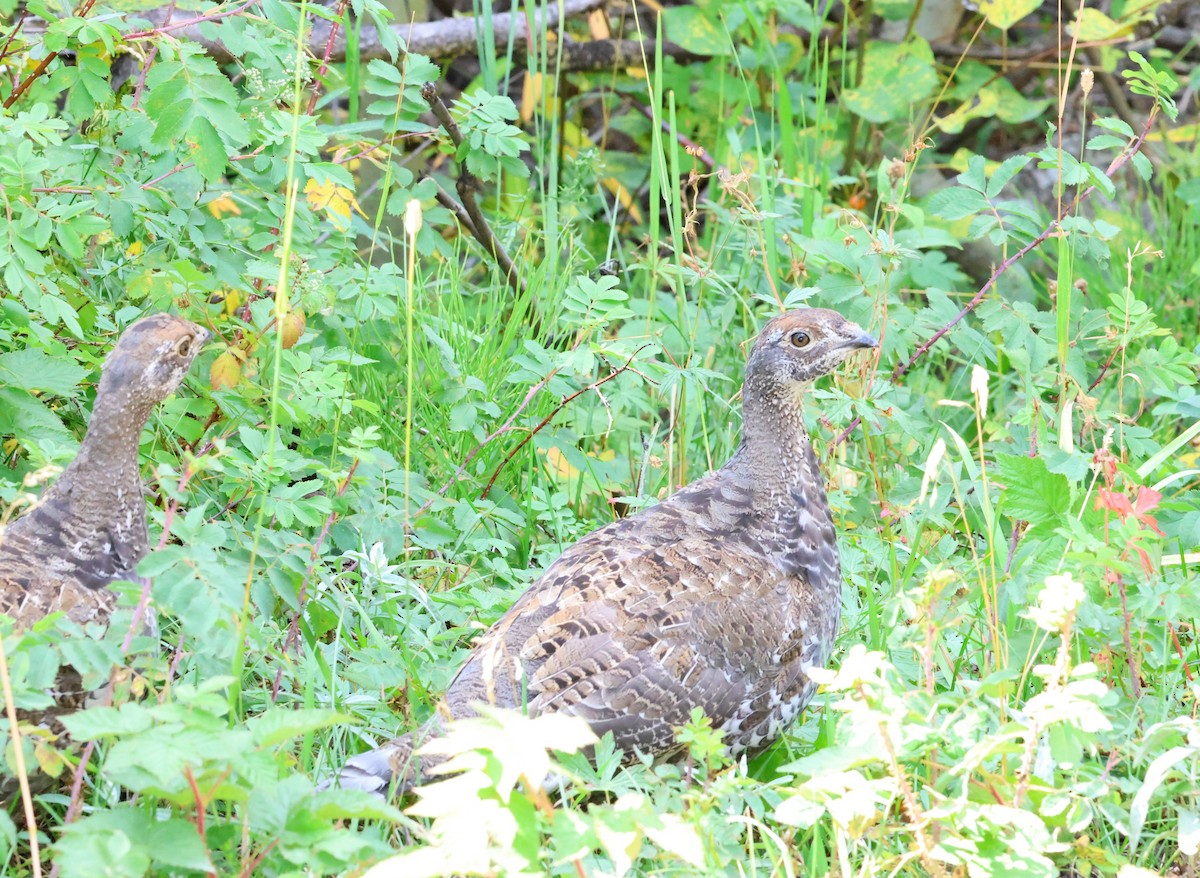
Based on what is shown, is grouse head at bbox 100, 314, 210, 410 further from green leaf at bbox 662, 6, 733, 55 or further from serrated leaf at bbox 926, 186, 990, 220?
green leaf at bbox 662, 6, 733, 55

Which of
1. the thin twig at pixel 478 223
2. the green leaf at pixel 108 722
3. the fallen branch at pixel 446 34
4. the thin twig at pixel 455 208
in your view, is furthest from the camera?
the fallen branch at pixel 446 34

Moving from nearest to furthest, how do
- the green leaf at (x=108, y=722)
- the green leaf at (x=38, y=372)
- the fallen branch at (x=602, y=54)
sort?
the green leaf at (x=108, y=722), the green leaf at (x=38, y=372), the fallen branch at (x=602, y=54)

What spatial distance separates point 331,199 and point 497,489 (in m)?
1.00

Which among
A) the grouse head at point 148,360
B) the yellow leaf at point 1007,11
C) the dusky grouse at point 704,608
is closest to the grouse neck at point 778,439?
the dusky grouse at point 704,608

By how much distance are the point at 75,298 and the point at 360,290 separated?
775 millimetres

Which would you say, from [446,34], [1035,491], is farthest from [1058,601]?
[446,34]

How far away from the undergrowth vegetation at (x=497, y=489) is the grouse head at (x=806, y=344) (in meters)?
0.21

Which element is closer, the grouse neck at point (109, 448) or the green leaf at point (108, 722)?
the green leaf at point (108, 722)

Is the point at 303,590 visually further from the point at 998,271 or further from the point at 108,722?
the point at 998,271

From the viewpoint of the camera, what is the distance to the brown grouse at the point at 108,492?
117 inches

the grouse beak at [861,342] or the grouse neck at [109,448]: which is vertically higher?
the grouse beak at [861,342]

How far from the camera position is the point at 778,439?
A: 144 inches

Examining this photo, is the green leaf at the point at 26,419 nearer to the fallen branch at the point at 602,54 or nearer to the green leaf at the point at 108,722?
the green leaf at the point at 108,722

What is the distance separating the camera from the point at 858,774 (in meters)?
2.38
